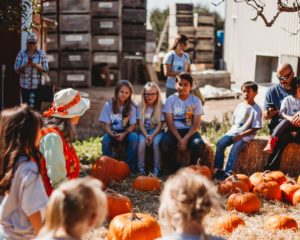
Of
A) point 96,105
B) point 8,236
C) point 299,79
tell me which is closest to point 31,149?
point 8,236

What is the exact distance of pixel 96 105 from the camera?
1395cm

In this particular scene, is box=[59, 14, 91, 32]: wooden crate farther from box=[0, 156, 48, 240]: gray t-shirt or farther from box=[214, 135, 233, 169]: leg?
box=[0, 156, 48, 240]: gray t-shirt

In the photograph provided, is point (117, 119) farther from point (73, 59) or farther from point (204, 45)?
point (204, 45)

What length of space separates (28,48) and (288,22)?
318 inches

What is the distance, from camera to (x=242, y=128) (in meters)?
7.27

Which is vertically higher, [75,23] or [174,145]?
[75,23]

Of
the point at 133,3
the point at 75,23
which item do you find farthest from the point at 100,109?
the point at 133,3

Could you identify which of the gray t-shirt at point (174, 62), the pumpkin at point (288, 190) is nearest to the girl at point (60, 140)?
the pumpkin at point (288, 190)

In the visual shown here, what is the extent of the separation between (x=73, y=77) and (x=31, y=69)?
8.04 m

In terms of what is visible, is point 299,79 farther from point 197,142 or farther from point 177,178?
point 177,178

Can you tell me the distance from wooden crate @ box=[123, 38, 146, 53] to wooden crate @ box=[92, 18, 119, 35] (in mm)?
1006

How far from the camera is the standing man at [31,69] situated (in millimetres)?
9234

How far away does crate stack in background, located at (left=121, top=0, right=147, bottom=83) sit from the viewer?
61.4ft

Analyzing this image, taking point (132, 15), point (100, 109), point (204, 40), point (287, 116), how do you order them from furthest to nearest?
point (204, 40) < point (132, 15) < point (100, 109) < point (287, 116)
